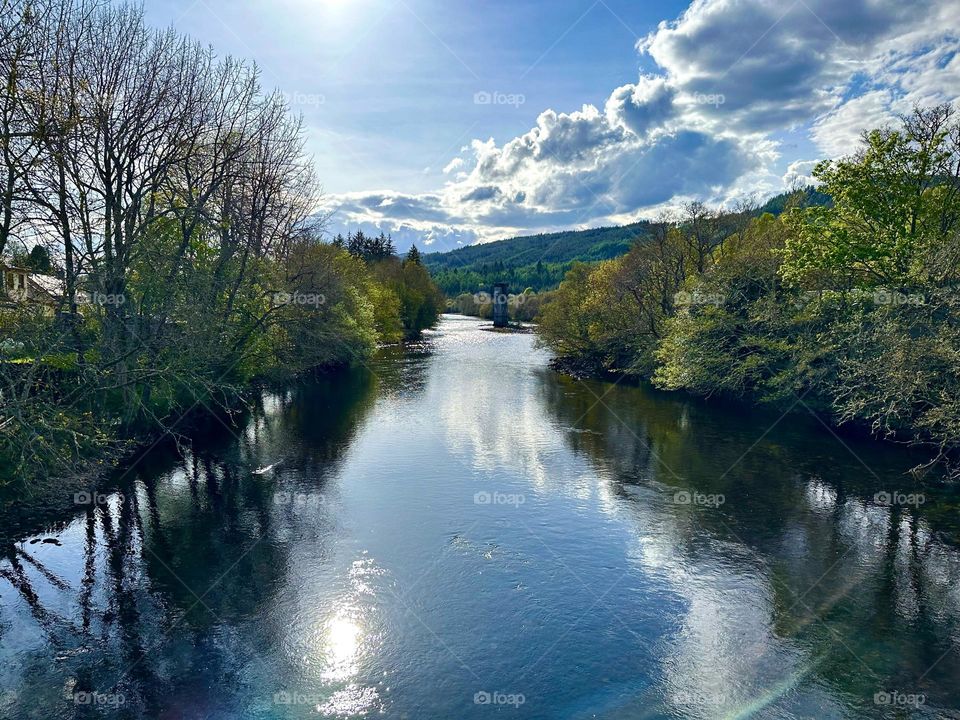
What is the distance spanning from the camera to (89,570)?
13688mm

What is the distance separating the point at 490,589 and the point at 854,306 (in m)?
23.2

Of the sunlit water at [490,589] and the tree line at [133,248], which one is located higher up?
the tree line at [133,248]

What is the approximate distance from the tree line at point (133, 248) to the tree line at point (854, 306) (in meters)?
22.5

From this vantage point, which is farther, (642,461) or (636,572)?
(642,461)

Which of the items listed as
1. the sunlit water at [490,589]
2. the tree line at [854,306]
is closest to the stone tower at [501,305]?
the tree line at [854,306]

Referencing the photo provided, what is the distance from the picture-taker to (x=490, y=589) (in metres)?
13.2

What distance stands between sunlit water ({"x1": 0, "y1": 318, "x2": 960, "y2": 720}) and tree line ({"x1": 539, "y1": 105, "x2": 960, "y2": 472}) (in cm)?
334

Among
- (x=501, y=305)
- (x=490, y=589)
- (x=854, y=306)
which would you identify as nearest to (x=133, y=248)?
(x=490, y=589)

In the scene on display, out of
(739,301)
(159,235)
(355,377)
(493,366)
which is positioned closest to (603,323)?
(493,366)

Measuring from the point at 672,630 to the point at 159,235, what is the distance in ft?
74.3

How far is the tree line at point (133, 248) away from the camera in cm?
1282

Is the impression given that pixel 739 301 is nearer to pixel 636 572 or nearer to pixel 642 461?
pixel 642 461

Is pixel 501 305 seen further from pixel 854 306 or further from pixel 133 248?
pixel 133 248

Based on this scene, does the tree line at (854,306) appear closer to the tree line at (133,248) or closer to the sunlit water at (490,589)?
the sunlit water at (490,589)
